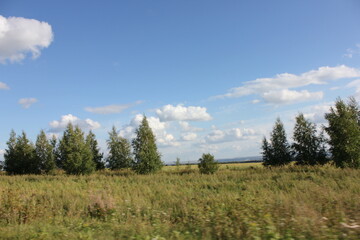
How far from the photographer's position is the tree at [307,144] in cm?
3556

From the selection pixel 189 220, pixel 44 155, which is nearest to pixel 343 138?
pixel 189 220

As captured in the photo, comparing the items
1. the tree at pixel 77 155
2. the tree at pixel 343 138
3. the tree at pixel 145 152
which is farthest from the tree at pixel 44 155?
the tree at pixel 343 138

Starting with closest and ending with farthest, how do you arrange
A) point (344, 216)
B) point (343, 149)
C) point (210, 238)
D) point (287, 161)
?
point (210, 238)
point (344, 216)
point (343, 149)
point (287, 161)

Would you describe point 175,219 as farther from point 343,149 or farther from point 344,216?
point 343,149

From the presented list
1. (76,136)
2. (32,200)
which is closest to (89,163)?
(76,136)

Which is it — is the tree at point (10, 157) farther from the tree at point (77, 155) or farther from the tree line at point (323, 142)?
the tree line at point (323, 142)

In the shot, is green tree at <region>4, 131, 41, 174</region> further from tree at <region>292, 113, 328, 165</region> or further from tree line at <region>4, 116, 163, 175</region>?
tree at <region>292, 113, 328, 165</region>

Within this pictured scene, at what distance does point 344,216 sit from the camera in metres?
5.66

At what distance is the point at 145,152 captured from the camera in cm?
2831

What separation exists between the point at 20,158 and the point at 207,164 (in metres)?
34.3

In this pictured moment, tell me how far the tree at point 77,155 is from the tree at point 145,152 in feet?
33.2

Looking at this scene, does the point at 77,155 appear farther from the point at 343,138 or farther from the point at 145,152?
the point at 343,138

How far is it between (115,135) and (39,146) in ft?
45.3

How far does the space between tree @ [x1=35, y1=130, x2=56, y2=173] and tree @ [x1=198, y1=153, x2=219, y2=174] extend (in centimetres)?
2943
